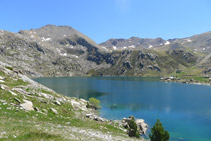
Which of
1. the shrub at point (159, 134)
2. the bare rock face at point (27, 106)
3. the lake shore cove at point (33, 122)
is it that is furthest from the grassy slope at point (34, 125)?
the shrub at point (159, 134)

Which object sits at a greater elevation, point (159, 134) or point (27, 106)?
point (27, 106)

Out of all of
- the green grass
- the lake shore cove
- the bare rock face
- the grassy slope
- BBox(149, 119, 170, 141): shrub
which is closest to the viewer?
the green grass

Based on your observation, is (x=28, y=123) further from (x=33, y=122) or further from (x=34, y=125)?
(x=33, y=122)

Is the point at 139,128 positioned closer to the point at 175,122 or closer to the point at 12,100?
the point at 175,122

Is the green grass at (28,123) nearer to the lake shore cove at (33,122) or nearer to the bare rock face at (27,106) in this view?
the lake shore cove at (33,122)

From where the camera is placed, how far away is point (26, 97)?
35906mm

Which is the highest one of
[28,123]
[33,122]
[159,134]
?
[28,123]

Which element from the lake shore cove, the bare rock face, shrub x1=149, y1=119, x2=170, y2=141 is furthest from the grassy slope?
shrub x1=149, y1=119, x2=170, y2=141

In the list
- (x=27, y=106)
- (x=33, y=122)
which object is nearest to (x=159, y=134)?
(x=33, y=122)

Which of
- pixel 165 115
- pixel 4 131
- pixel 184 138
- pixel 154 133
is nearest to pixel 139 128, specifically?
pixel 184 138

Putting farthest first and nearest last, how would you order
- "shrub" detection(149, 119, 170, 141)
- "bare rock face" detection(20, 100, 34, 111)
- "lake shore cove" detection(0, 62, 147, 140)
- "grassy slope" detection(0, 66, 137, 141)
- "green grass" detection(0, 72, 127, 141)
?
"shrub" detection(149, 119, 170, 141) → "bare rock face" detection(20, 100, 34, 111) → "lake shore cove" detection(0, 62, 147, 140) → "grassy slope" detection(0, 66, 137, 141) → "green grass" detection(0, 72, 127, 141)

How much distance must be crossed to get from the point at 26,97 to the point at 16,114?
9.98 m

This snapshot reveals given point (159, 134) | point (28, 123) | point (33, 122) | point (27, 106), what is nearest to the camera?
point (28, 123)

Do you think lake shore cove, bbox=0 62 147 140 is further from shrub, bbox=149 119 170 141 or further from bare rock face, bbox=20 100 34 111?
shrub, bbox=149 119 170 141
